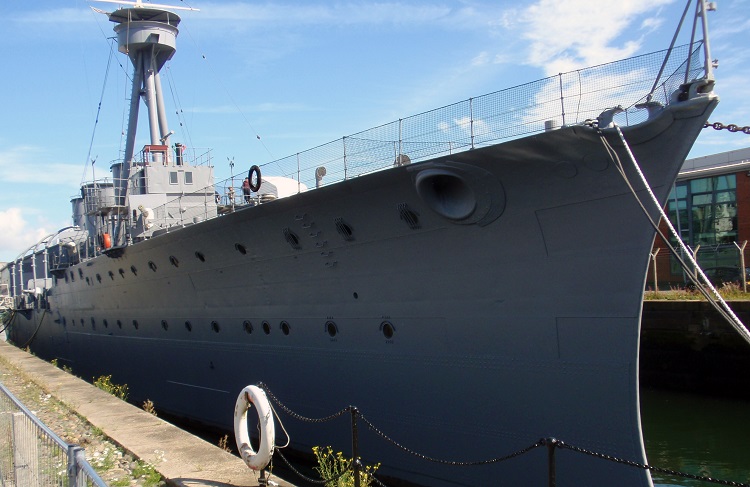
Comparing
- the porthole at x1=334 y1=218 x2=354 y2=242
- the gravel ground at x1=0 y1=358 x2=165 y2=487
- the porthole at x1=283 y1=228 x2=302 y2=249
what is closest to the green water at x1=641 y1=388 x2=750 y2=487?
the porthole at x1=334 y1=218 x2=354 y2=242

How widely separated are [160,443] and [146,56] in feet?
48.4

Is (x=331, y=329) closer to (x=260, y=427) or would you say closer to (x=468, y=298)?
(x=468, y=298)

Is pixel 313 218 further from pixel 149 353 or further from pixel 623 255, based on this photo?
pixel 149 353

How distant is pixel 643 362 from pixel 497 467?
11552mm

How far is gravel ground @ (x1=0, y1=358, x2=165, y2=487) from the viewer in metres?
5.99

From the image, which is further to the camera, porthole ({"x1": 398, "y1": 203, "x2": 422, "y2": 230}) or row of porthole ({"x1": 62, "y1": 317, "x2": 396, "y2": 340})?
row of porthole ({"x1": 62, "y1": 317, "x2": 396, "y2": 340})

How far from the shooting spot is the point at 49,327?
2409 centimetres

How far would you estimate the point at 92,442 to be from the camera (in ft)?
24.0

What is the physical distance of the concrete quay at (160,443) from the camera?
579cm

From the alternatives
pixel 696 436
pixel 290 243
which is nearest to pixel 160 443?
pixel 290 243

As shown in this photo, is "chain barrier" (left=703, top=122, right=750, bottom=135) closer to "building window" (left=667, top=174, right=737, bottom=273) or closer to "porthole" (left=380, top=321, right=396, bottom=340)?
"porthole" (left=380, top=321, right=396, bottom=340)

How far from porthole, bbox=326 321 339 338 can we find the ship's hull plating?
2 cm

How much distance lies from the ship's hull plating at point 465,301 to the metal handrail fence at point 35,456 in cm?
442

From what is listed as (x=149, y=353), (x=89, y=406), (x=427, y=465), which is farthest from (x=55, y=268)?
(x=427, y=465)
